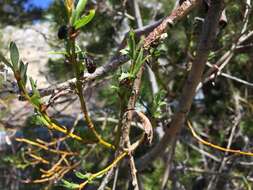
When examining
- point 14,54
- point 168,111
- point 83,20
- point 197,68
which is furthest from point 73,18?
point 168,111

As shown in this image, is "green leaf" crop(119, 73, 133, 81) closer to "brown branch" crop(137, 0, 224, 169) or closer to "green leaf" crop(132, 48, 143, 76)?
"green leaf" crop(132, 48, 143, 76)

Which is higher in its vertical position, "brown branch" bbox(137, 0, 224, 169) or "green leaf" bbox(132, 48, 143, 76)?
"brown branch" bbox(137, 0, 224, 169)

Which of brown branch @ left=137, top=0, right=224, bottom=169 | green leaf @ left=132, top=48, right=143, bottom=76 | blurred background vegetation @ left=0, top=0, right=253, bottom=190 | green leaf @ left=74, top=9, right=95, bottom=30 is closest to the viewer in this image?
green leaf @ left=74, top=9, right=95, bottom=30

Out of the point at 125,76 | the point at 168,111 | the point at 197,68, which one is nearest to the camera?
the point at 125,76

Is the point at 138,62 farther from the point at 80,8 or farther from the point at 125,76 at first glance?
the point at 80,8

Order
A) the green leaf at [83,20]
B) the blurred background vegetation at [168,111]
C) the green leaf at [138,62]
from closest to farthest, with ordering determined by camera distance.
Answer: the green leaf at [83,20]
the green leaf at [138,62]
the blurred background vegetation at [168,111]

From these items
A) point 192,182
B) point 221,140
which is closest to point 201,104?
point 221,140

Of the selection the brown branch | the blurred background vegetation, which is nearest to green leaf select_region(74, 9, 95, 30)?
the brown branch

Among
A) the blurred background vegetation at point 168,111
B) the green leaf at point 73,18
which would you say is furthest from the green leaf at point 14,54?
the blurred background vegetation at point 168,111

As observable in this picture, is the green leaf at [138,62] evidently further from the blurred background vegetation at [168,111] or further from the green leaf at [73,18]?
the blurred background vegetation at [168,111]

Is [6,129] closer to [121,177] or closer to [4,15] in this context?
[121,177]

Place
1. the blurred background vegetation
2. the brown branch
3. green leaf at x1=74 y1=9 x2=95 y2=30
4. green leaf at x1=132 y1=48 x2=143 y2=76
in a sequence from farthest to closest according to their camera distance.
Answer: the blurred background vegetation < the brown branch < green leaf at x1=132 y1=48 x2=143 y2=76 < green leaf at x1=74 y1=9 x2=95 y2=30
